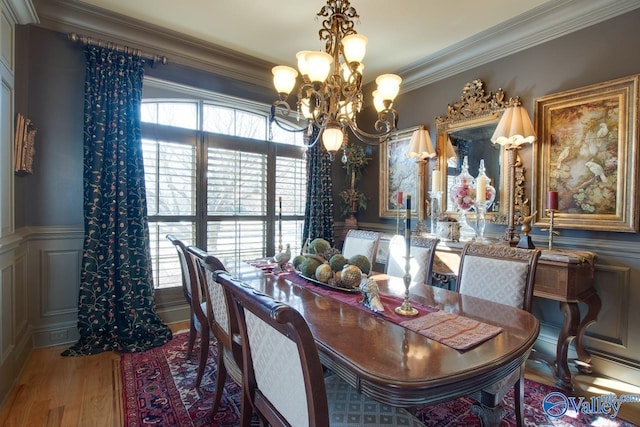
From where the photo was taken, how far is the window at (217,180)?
3248 mm

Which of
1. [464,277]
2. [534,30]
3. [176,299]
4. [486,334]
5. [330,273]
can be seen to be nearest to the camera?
[486,334]

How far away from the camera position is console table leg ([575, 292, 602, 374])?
89.8 inches

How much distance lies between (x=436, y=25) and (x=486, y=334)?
2.69m

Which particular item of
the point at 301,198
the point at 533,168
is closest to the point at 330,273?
the point at 533,168

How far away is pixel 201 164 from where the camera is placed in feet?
11.3

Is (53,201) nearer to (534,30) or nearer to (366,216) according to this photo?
(366,216)

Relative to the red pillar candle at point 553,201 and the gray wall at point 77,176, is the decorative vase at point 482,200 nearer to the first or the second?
the gray wall at point 77,176

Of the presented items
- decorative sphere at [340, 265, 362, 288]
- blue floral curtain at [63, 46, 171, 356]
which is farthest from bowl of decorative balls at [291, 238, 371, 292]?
blue floral curtain at [63, 46, 171, 356]

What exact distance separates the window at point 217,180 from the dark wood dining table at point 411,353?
210 cm

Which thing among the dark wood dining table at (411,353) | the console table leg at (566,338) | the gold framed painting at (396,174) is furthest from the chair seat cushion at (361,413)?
the gold framed painting at (396,174)

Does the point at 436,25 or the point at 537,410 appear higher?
the point at 436,25

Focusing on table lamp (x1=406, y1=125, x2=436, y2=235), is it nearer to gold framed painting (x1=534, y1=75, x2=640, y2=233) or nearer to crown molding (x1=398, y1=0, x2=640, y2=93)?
crown molding (x1=398, y1=0, x2=640, y2=93)

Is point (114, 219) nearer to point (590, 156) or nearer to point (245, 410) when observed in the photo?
point (245, 410)

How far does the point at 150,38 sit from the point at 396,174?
2948 millimetres
